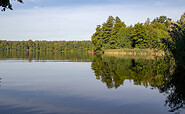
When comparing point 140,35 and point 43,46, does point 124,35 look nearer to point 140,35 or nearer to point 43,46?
point 140,35

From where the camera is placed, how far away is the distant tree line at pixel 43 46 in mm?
144875

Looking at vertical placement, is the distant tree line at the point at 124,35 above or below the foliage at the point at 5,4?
above

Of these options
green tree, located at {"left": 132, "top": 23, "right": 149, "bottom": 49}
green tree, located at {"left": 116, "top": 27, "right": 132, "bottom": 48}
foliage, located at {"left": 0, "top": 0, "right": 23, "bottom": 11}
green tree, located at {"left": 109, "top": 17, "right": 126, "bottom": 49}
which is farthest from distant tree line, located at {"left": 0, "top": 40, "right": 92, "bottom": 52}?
foliage, located at {"left": 0, "top": 0, "right": 23, "bottom": 11}

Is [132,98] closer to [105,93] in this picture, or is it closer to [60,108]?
[105,93]

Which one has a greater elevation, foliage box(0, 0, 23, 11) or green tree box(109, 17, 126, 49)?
green tree box(109, 17, 126, 49)

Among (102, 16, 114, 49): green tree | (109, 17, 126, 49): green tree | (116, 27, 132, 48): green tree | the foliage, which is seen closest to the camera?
the foliage

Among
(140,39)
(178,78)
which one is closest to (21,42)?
(140,39)

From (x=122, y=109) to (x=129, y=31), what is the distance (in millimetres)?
62213

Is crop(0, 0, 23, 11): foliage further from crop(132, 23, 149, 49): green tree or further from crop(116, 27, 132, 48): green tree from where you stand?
crop(116, 27, 132, 48): green tree

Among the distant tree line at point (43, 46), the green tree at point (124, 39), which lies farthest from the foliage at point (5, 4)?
the distant tree line at point (43, 46)

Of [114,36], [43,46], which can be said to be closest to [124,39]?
[114,36]

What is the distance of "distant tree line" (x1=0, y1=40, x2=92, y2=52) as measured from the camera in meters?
145

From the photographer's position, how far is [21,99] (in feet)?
28.6

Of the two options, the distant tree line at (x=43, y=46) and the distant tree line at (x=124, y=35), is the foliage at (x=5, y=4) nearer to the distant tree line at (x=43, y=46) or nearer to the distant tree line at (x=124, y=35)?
the distant tree line at (x=124, y=35)
